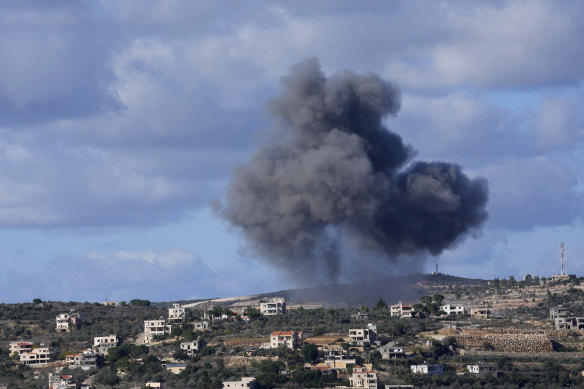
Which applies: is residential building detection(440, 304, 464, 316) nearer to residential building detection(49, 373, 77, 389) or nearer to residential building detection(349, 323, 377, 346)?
residential building detection(349, 323, 377, 346)

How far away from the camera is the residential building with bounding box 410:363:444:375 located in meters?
70.4

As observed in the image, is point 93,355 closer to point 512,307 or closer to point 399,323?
point 399,323

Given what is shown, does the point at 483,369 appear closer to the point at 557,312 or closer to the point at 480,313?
the point at 557,312

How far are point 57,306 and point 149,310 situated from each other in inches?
253

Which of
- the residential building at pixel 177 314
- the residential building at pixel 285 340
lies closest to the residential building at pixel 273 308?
the residential building at pixel 177 314

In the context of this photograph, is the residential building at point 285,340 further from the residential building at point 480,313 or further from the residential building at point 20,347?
the residential building at point 480,313

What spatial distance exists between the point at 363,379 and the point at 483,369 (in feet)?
22.2

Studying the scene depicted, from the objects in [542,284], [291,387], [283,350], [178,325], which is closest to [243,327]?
[178,325]

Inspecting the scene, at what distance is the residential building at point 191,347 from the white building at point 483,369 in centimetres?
1502

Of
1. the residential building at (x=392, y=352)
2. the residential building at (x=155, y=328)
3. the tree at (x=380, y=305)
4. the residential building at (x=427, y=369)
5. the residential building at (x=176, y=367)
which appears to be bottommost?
the residential building at (x=427, y=369)

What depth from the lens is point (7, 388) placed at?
7138 centimetres

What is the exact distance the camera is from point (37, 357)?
78625 mm

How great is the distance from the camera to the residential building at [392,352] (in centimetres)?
7375

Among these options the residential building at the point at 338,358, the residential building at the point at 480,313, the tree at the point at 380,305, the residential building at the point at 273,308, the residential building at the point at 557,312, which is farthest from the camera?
the residential building at the point at 273,308
